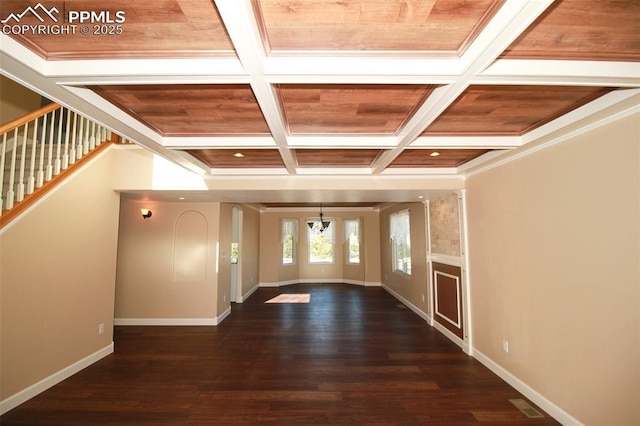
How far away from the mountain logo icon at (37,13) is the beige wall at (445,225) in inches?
169

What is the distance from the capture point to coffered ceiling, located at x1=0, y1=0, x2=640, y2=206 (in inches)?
44.8

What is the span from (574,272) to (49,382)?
5.05 meters

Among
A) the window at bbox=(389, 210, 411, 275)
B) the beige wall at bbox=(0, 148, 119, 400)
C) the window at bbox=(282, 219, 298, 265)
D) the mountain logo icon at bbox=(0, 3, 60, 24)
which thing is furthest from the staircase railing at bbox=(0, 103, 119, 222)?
the window at bbox=(282, 219, 298, 265)

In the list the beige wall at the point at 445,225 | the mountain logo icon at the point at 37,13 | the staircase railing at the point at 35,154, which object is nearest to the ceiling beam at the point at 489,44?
the mountain logo icon at the point at 37,13

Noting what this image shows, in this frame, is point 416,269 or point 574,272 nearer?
point 574,272

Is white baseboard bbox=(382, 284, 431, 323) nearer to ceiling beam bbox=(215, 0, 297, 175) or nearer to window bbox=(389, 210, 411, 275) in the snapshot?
window bbox=(389, 210, 411, 275)

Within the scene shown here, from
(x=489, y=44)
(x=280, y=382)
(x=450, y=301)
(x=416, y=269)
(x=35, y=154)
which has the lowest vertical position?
(x=280, y=382)

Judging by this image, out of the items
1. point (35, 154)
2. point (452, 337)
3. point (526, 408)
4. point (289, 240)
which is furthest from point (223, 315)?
point (526, 408)

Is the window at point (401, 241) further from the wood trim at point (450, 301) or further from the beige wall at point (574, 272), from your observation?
the beige wall at point (574, 272)

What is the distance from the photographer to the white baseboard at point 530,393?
2.37 metres

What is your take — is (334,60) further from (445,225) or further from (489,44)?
(445,225)

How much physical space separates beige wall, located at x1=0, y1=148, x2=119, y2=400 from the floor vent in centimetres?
464

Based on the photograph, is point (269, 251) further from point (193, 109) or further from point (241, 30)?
point (241, 30)

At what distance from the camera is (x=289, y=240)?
9.59 meters
